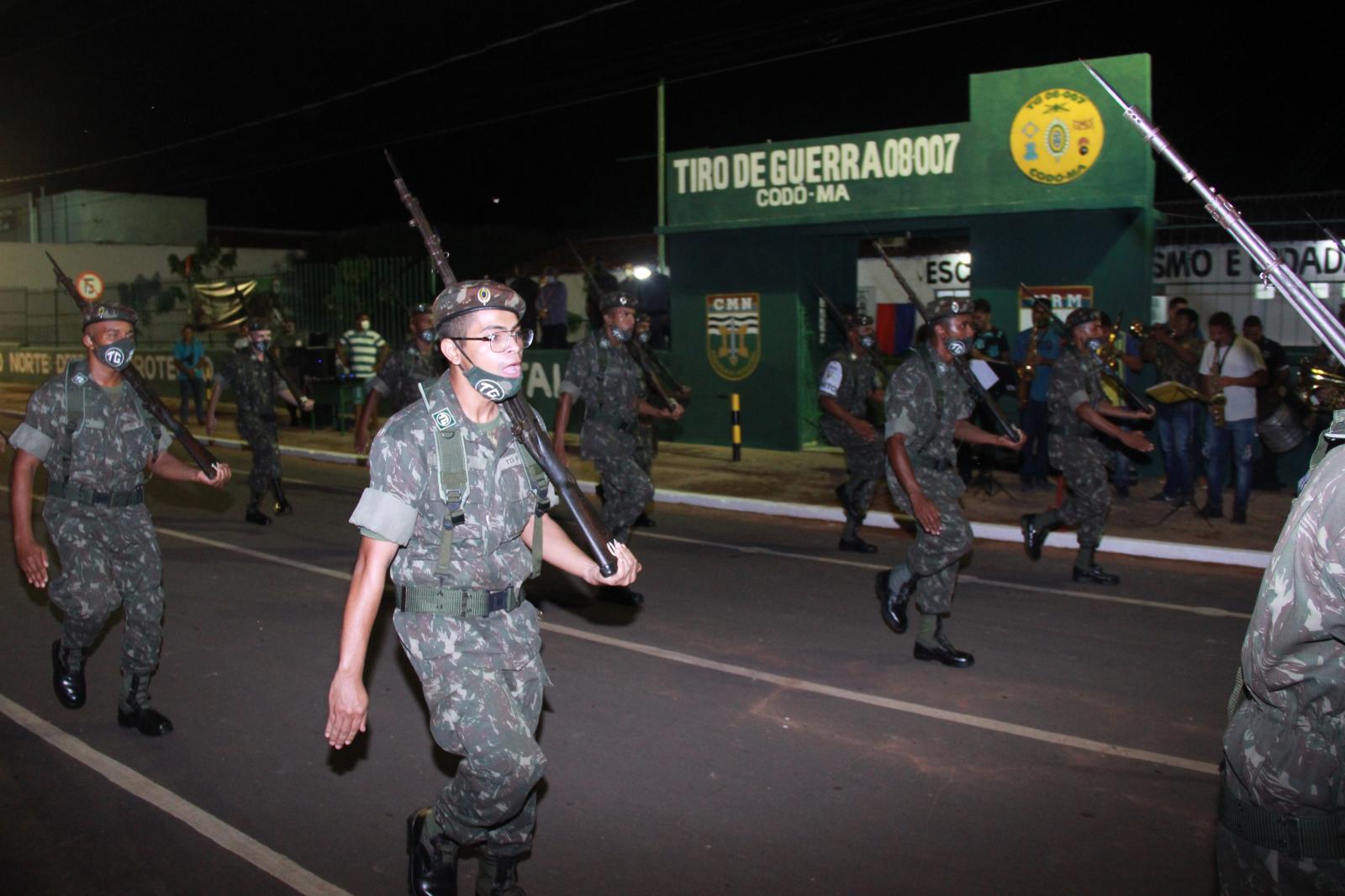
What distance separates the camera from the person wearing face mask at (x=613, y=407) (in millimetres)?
8812

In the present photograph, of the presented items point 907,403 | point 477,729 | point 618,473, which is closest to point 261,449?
point 618,473

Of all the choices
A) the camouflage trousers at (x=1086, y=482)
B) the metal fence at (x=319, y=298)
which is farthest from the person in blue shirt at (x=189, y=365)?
the camouflage trousers at (x=1086, y=482)

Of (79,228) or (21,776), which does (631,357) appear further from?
(79,228)

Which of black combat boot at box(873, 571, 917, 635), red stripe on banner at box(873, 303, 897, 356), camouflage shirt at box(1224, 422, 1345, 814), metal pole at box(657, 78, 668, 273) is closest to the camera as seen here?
camouflage shirt at box(1224, 422, 1345, 814)

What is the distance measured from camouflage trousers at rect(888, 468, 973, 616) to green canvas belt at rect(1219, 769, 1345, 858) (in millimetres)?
3923

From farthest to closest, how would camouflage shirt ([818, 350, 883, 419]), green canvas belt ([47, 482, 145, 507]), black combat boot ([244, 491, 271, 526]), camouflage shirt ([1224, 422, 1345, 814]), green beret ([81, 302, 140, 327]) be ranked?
black combat boot ([244, 491, 271, 526]), camouflage shirt ([818, 350, 883, 419]), green beret ([81, 302, 140, 327]), green canvas belt ([47, 482, 145, 507]), camouflage shirt ([1224, 422, 1345, 814])

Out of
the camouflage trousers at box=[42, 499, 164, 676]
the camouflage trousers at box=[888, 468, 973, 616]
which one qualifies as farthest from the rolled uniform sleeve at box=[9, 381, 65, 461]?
the camouflage trousers at box=[888, 468, 973, 616]

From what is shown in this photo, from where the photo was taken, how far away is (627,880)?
14.0 feet

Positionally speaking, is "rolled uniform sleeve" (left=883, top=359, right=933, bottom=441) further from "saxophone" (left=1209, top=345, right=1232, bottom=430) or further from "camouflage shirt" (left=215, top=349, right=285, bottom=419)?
"camouflage shirt" (left=215, top=349, right=285, bottom=419)

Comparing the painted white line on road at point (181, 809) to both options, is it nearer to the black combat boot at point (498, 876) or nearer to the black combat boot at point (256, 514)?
the black combat boot at point (498, 876)

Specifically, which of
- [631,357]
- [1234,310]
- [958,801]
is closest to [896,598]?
[958,801]

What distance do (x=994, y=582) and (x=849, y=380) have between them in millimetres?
2269

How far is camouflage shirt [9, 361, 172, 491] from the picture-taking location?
5676 millimetres

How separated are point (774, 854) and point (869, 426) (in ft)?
18.5
